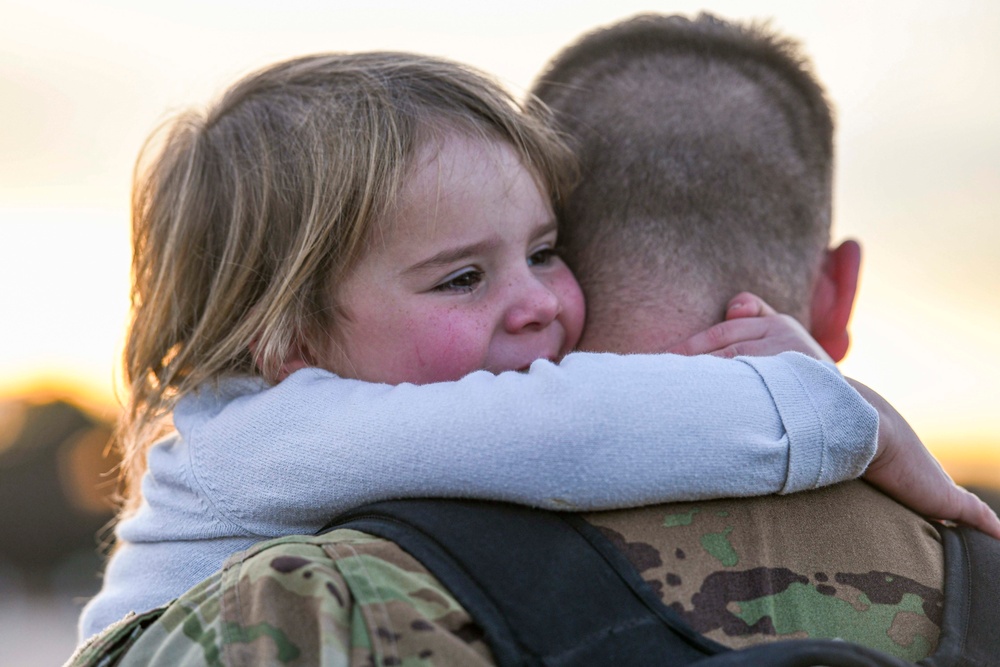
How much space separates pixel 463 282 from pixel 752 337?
2.31 feet

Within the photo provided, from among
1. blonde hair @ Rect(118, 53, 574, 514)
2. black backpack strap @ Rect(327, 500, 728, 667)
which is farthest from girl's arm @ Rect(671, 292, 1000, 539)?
blonde hair @ Rect(118, 53, 574, 514)

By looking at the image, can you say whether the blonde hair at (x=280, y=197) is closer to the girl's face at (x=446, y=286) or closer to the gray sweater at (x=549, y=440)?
the girl's face at (x=446, y=286)

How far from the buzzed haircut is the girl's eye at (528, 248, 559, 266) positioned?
8 cm

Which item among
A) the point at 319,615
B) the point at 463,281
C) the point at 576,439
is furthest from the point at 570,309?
the point at 319,615

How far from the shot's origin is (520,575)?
1.54m

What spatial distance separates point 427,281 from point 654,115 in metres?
0.89

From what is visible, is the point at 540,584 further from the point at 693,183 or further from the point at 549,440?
the point at 693,183

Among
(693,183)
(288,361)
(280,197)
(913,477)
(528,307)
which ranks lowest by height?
(288,361)

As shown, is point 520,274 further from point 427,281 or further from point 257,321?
point 257,321

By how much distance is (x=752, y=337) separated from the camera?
2.31 metres

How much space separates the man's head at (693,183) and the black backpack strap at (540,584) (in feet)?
3.07

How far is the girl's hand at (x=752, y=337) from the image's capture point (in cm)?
227

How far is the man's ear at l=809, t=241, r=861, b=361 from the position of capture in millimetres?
2797

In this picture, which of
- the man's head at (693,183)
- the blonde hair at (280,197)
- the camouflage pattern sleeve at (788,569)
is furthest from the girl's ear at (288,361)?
the camouflage pattern sleeve at (788,569)
